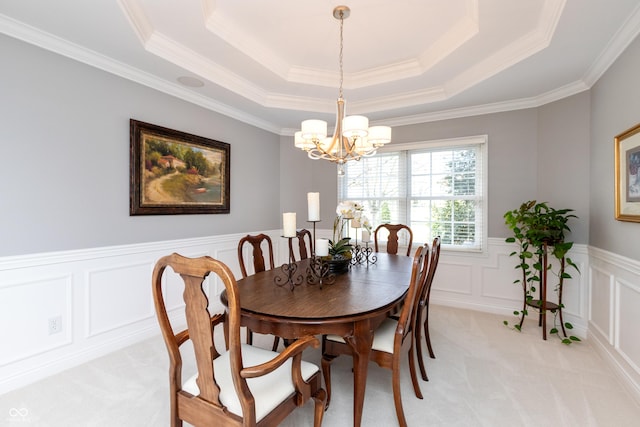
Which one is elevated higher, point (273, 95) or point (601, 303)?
point (273, 95)

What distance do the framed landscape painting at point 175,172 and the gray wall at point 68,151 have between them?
0.27 feet

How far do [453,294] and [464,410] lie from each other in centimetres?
211

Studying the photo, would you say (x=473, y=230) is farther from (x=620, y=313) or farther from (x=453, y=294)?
(x=620, y=313)

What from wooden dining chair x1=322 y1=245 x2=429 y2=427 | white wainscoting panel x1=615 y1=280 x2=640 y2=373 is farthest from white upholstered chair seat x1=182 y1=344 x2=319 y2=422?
white wainscoting panel x1=615 y1=280 x2=640 y2=373

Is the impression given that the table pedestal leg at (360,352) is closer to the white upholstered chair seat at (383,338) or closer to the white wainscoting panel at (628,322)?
the white upholstered chair seat at (383,338)

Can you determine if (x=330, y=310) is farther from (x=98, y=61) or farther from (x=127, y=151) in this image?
(x=98, y=61)

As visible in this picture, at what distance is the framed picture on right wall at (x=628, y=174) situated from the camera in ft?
6.89

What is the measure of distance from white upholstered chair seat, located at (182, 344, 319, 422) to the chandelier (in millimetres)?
1574

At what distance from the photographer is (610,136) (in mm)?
2531

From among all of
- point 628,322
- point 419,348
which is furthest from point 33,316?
point 628,322

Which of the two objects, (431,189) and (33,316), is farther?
(431,189)

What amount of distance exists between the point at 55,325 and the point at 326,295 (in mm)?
2185

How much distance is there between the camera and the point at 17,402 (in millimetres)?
1987

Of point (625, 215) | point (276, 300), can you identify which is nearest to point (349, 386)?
point (276, 300)
